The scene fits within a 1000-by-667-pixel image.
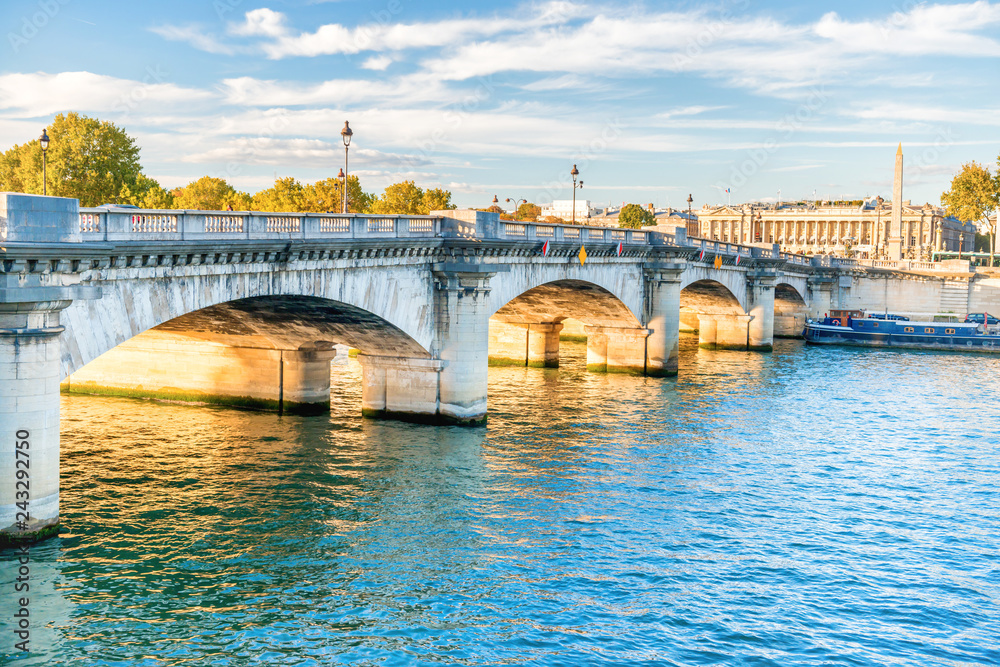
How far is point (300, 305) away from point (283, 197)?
225 ft

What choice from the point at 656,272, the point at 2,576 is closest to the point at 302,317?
the point at 2,576

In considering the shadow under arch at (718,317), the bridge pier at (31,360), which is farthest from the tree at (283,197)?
the bridge pier at (31,360)

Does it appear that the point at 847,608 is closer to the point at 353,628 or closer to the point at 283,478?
the point at 353,628

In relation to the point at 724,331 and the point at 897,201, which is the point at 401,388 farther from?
the point at 897,201

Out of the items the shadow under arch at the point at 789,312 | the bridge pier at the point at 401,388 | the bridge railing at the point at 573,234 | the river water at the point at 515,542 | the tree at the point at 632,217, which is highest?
the tree at the point at 632,217

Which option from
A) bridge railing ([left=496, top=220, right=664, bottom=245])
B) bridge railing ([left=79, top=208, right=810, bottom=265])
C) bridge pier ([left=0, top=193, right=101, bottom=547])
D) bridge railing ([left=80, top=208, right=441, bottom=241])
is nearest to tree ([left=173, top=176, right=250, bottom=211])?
bridge railing ([left=496, top=220, right=664, bottom=245])

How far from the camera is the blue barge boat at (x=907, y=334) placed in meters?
75.4

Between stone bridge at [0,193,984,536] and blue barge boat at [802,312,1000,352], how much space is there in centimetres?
1530

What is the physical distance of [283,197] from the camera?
9756cm

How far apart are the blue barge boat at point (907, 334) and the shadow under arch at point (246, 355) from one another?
5398 centimetres

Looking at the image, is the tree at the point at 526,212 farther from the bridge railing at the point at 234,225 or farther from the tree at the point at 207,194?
the bridge railing at the point at 234,225

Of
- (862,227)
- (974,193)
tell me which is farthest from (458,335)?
(862,227)

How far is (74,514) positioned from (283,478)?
20.5 ft

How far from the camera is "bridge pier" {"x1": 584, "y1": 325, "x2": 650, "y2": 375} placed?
54.7 m
